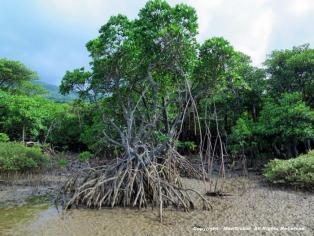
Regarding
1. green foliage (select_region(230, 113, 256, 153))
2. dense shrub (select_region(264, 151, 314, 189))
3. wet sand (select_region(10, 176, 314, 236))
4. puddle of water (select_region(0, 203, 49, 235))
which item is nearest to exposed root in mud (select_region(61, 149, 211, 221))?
wet sand (select_region(10, 176, 314, 236))

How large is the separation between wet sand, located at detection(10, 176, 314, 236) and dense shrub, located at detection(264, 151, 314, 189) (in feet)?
3.22

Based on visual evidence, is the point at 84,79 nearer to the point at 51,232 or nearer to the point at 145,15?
the point at 145,15

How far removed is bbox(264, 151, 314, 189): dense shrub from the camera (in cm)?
921

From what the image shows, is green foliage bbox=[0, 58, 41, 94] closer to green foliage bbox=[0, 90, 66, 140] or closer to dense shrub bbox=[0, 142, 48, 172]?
green foliage bbox=[0, 90, 66, 140]

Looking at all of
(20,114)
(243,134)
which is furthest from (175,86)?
(20,114)

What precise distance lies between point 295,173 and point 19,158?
29.5 feet

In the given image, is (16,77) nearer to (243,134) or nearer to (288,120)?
(243,134)

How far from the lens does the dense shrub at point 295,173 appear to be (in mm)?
9211

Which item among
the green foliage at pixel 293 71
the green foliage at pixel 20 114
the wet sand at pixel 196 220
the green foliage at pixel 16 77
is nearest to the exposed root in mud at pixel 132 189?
the wet sand at pixel 196 220

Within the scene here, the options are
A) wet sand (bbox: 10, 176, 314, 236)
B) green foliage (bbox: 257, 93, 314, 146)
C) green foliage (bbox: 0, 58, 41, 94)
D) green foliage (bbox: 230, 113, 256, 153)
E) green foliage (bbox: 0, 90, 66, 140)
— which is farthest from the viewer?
green foliage (bbox: 0, 58, 41, 94)

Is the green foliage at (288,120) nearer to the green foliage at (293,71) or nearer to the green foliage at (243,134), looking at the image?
the green foliage at (243,134)

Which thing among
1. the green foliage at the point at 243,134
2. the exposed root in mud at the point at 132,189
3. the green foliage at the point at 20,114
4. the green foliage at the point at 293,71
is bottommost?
the exposed root in mud at the point at 132,189

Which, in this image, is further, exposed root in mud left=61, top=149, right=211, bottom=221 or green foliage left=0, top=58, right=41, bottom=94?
green foliage left=0, top=58, right=41, bottom=94

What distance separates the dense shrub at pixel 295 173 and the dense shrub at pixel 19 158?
8.04 metres
